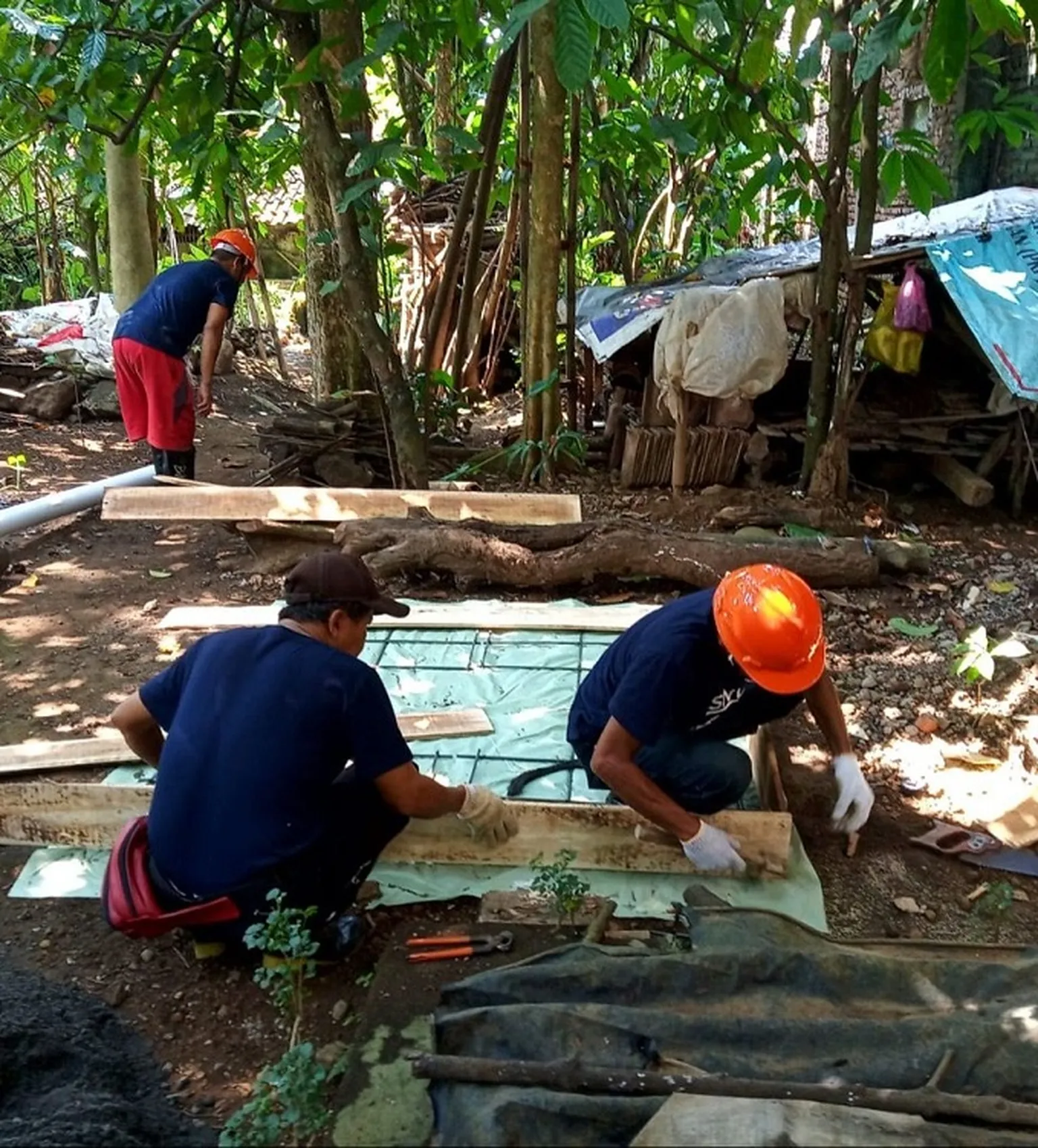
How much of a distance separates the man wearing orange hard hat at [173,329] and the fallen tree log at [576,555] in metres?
1.60

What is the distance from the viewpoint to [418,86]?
9516mm

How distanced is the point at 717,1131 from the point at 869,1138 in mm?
233

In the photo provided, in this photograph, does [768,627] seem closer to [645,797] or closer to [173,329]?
[645,797]

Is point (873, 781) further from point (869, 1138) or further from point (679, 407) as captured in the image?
point (679, 407)

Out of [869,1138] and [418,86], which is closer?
[869,1138]

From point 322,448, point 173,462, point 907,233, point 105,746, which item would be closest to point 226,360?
point 322,448

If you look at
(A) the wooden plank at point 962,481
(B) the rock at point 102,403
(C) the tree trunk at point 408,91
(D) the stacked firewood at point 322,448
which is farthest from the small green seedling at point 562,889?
(B) the rock at point 102,403

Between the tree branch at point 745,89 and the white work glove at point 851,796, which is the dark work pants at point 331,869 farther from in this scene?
the tree branch at point 745,89

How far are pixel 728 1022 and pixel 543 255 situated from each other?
222 inches

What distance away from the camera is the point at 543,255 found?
6680mm

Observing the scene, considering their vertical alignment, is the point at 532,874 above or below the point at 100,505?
below

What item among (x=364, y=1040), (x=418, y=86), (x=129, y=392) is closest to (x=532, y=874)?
(x=364, y=1040)

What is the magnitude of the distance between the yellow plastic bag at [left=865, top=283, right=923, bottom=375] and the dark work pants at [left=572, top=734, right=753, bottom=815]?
4.34 meters

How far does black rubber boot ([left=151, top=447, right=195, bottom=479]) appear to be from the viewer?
593 centimetres
